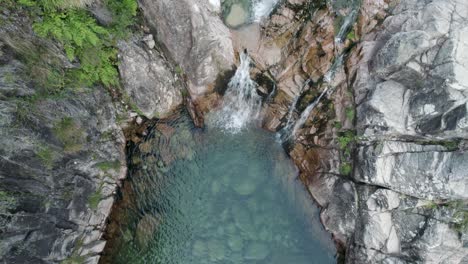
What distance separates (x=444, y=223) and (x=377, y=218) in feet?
5.90

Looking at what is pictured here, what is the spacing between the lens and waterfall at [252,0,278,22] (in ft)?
36.8

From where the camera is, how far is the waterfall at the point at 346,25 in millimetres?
10584

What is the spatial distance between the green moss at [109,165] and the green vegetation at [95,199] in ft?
2.34

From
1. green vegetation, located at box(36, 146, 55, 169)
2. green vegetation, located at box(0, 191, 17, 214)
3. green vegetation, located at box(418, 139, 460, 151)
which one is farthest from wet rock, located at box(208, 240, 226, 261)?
green vegetation, located at box(418, 139, 460, 151)

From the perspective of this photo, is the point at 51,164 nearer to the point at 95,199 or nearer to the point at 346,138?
the point at 95,199

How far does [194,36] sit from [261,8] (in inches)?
103

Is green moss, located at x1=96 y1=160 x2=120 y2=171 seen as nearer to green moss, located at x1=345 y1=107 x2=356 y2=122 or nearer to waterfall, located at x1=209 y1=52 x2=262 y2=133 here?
waterfall, located at x1=209 y1=52 x2=262 y2=133

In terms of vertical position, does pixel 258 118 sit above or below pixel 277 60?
below

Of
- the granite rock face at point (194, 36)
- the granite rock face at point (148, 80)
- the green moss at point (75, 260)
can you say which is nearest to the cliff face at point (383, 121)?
the granite rock face at point (194, 36)

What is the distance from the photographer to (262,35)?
11.3 m

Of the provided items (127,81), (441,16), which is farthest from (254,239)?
(441,16)

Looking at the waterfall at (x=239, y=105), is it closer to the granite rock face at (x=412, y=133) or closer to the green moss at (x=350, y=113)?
the green moss at (x=350, y=113)

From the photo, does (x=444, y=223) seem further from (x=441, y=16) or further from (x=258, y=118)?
(x=258, y=118)

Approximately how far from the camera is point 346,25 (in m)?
10.7
